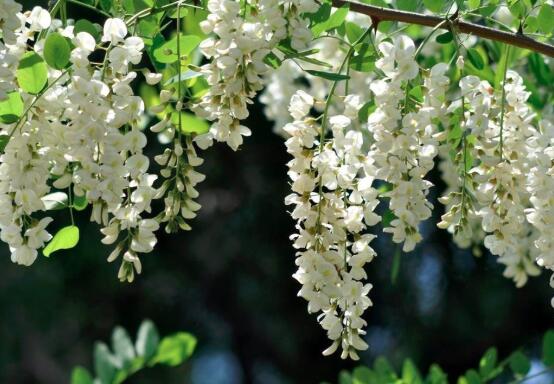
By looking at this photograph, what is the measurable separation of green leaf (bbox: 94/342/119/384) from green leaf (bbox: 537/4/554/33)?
0.92 meters

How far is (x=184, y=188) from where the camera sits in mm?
1068

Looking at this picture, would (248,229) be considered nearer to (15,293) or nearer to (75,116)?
(15,293)

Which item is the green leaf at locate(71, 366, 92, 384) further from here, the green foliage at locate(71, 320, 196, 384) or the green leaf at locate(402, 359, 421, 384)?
the green leaf at locate(402, 359, 421, 384)

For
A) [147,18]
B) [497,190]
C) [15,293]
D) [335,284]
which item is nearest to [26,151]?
[147,18]

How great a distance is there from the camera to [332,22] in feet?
3.63

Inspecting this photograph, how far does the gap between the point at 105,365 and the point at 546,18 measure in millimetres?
938

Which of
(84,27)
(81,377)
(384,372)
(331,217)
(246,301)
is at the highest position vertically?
(84,27)

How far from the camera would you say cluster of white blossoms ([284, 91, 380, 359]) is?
1.02 m

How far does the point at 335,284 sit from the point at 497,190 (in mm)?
202

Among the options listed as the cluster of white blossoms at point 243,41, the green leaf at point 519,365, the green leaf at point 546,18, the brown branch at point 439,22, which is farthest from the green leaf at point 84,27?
the green leaf at point 519,365

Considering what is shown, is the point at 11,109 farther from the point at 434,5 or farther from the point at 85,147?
the point at 434,5

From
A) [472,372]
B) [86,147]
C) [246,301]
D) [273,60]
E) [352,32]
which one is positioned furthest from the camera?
[246,301]

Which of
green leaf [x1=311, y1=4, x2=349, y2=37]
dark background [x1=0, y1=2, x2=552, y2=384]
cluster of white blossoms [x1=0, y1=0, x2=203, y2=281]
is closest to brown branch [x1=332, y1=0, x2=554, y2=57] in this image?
green leaf [x1=311, y1=4, x2=349, y2=37]

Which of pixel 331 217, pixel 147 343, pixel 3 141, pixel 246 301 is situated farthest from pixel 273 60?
pixel 246 301
